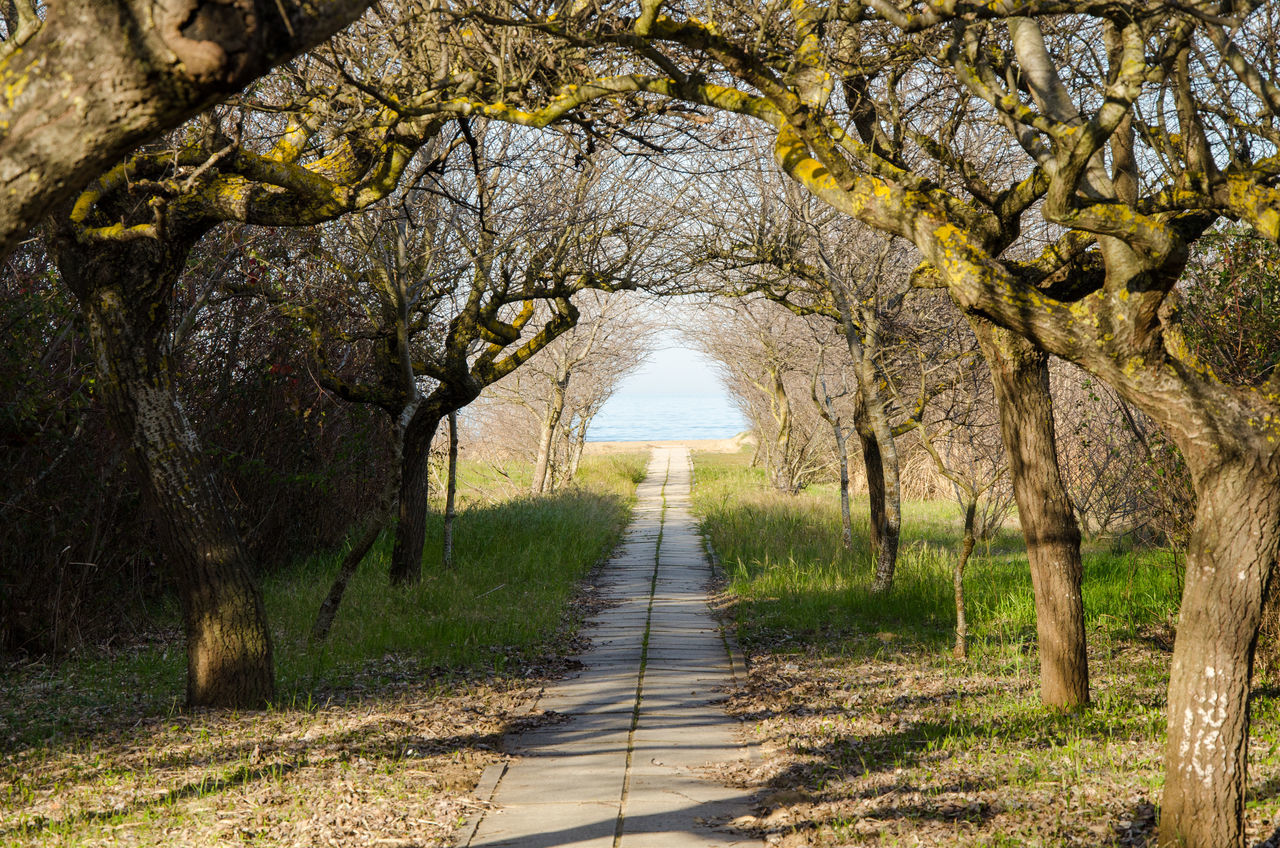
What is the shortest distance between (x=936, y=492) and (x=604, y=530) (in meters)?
9.10

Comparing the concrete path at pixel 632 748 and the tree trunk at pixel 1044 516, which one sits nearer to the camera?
the concrete path at pixel 632 748

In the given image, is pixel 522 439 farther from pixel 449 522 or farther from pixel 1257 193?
pixel 1257 193

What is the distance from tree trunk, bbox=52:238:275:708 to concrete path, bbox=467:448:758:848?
192cm

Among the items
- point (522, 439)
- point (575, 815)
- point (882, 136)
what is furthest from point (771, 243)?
point (522, 439)

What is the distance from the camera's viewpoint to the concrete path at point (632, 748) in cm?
439

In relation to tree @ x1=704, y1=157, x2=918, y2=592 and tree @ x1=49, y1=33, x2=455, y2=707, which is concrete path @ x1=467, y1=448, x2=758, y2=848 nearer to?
tree @ x1=49, y1=33, x2=455, y2=707

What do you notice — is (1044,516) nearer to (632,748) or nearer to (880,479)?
(632,748)

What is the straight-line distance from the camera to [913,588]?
31.6 ft

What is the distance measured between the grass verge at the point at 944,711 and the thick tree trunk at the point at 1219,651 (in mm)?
387

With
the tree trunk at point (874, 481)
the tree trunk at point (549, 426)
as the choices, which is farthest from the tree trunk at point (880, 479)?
the tree trunk at point (549, 426)

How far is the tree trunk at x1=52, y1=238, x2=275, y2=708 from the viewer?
5582 mm

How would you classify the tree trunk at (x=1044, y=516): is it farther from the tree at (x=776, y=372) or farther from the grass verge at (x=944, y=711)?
the tree at (x=776, y=372)

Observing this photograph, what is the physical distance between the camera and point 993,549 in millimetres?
14188

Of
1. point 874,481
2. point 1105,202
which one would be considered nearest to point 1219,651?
point 1105,202
